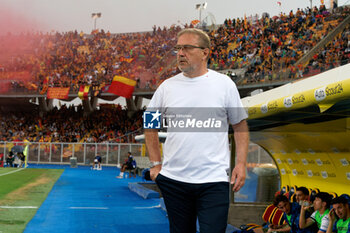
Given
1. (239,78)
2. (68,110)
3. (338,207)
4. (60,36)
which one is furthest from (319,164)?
(60,36)

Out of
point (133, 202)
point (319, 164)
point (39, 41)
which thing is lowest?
point (133, 202)

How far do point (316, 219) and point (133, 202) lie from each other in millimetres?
10310

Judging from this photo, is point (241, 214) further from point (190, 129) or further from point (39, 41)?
point (39, 41)

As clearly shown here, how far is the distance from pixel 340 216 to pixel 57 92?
44.9m

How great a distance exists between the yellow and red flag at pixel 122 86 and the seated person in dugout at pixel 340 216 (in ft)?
132

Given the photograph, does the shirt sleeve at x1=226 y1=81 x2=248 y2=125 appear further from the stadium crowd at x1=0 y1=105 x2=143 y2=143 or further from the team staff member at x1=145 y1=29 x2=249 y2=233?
the stadium crowd at x1=0 y1=105 x2=143 y2=143

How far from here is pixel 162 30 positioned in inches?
2181

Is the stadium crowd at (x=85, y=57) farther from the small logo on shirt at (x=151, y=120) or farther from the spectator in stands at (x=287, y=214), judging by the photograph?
the small logo on shirt at (x=151, y=120)

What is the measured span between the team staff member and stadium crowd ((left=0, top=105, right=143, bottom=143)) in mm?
40999

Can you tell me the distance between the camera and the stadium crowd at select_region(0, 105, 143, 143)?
155 ft

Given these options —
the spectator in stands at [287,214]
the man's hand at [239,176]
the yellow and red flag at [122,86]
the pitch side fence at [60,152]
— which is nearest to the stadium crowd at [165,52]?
the yellow and red flag at [122,86]

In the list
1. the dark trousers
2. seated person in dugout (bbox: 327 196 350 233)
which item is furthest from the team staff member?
seated person in dugout (bbox: 327 196 350 233)

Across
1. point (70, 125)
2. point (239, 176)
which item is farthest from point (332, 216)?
point (70, 125)

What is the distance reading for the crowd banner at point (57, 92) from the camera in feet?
158
